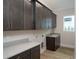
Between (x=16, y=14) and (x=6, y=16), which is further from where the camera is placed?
(x=16, y=14)

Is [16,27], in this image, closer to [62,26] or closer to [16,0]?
[16,0]

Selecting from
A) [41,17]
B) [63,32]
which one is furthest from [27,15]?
[63,32]

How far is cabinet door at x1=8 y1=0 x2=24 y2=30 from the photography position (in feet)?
5.47

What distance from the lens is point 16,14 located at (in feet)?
5.88

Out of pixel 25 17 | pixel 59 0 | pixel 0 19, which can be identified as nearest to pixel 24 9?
pixel 25 17

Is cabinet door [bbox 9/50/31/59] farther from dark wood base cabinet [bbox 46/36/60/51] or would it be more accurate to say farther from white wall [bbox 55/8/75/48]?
white wall [bbox 55/8/75/48]

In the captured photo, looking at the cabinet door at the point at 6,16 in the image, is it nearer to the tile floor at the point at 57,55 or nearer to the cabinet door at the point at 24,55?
the cabinet door at the point at 24,55

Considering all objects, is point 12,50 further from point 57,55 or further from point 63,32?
A: point 63,32

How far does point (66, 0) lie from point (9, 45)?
3896 mm

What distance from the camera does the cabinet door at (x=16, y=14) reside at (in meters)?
1.67

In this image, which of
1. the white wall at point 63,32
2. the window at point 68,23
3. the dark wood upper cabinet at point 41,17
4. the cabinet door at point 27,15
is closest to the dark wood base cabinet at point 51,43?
the dark wood upper cabinet at point 41,17

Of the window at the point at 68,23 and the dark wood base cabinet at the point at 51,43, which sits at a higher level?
the window at the point at 68,23

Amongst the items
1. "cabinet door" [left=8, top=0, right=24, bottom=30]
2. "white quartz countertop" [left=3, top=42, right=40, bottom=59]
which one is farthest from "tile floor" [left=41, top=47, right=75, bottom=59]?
"cabinet door" [left=8, top=0, right=24, bottom=30]

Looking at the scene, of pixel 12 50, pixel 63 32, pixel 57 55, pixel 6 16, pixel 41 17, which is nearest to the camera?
pixel 6 16
